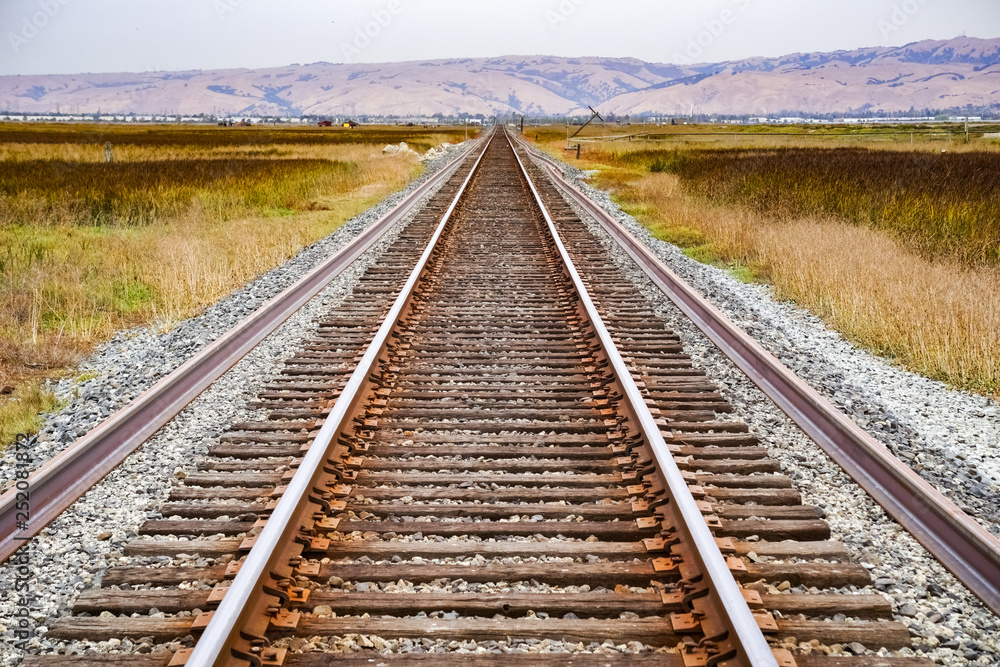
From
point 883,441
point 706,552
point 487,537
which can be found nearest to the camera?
point 706,552

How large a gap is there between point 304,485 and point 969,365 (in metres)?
5.30

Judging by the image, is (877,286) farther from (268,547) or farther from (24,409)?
(24,409)

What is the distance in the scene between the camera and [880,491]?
12.5ft

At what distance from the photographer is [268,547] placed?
2938 millimetres

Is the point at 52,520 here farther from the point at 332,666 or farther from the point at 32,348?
the point at 32,348

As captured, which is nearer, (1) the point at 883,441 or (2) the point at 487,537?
(2) the point at 487,537

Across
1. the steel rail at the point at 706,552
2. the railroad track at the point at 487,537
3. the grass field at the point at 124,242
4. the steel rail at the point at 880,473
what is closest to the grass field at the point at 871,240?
the steel rail at the point at 880,473

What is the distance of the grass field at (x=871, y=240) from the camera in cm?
652

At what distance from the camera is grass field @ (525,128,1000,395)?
6.52 m

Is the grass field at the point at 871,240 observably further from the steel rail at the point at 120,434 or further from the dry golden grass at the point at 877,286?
the steel rail at the point at 120,434

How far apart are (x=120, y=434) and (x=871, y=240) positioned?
385 inches

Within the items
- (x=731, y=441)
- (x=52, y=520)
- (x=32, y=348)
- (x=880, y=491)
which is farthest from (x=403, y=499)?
(x=32, y=348)

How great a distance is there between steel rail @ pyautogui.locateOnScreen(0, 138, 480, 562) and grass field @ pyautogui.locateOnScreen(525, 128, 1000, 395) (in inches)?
220

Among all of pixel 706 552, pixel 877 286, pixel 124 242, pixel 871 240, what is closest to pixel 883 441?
pixel 706 552
